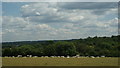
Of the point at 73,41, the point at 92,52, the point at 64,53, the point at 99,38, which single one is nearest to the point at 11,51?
the point at 64,53

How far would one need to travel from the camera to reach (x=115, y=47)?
82.9 m

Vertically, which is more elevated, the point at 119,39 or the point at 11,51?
the point at 11,51

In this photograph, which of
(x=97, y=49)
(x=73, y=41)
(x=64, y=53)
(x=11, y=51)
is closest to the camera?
(x=11, y=51)

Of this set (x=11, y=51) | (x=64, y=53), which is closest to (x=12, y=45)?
(x=11, y=51)

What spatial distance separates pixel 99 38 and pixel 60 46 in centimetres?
2336

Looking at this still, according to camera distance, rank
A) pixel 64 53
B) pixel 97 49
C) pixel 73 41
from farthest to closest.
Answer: pixel 73 41
pixel 97 49
pixel 64 53

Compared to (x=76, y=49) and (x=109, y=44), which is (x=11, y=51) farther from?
(x=109, y=44)

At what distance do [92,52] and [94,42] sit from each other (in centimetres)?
1743

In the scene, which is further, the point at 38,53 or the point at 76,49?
the point at 76,49

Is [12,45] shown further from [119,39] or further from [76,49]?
[119,39]

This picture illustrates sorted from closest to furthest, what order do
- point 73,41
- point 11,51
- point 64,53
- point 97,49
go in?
point 11,51 → point 64,53 → point 97,49 → point 73,41

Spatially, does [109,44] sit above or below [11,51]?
below

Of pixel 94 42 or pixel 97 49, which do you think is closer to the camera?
pixel 97 49

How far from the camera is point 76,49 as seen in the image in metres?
89.2
